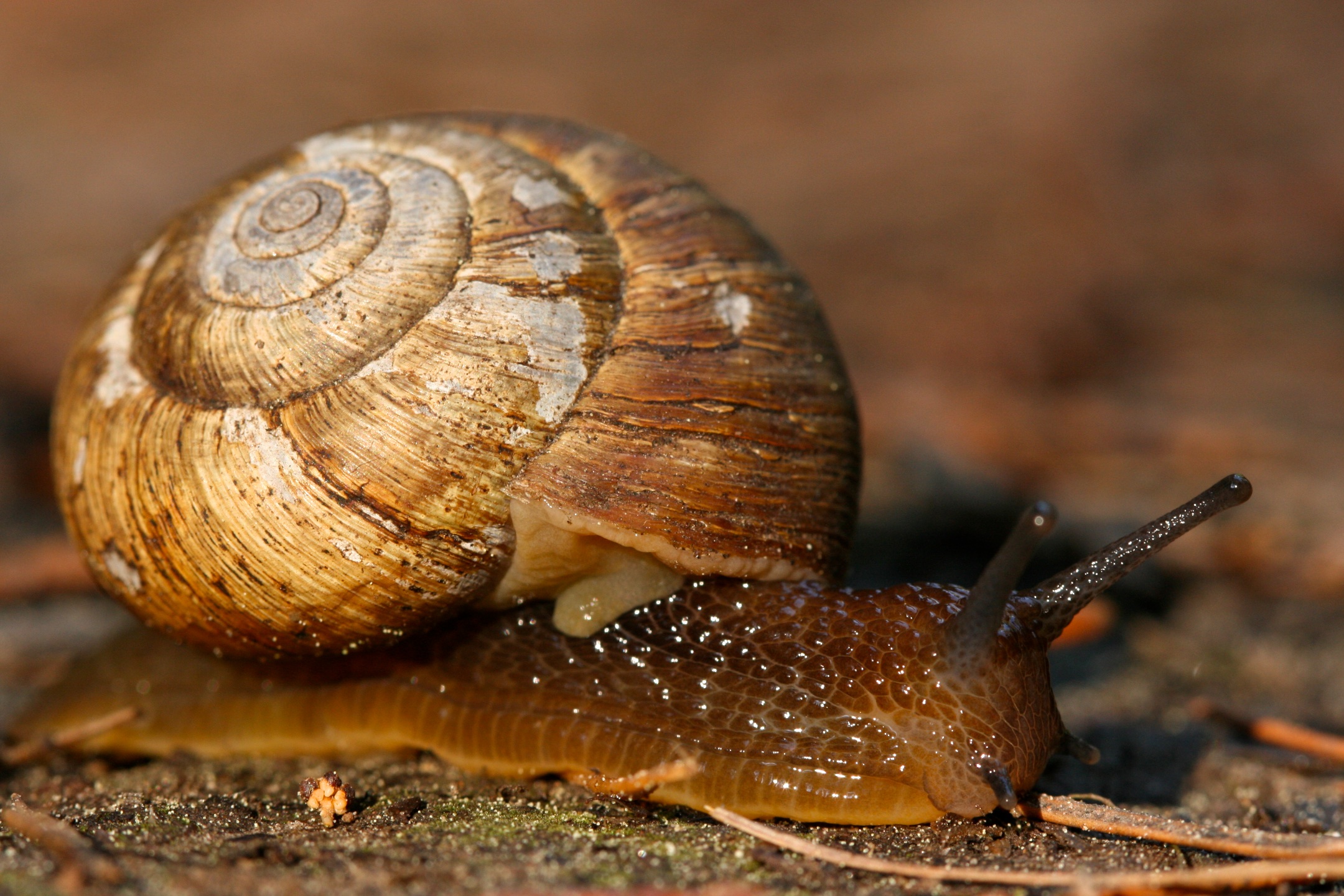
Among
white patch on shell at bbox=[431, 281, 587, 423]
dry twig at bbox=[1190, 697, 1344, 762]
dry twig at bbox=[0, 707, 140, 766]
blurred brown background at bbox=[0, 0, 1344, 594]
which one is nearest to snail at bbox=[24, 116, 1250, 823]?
white patch on shell at bbox=[431, 281, 587, 423]

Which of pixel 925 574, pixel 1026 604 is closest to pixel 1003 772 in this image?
pixel 1026 604

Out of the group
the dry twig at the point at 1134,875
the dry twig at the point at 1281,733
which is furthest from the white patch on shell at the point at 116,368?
the dry twig at the point at 1281,733

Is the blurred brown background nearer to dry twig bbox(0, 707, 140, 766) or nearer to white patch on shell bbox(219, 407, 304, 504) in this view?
dry twig bbox(0, 707, 140, 766)

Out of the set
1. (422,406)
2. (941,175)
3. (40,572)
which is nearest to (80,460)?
(422,406)

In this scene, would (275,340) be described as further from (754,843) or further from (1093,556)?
(1093,556)

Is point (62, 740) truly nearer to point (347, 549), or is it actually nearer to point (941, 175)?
point (347, 549)

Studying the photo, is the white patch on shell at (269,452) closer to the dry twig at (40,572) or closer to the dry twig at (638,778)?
the dry twig at (638,778)
